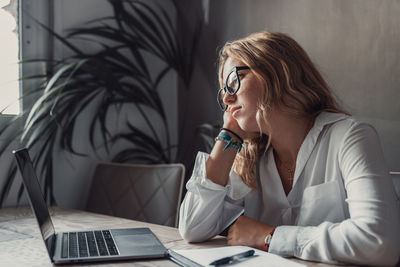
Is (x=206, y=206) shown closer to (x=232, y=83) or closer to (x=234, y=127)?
(x=234, y=127)

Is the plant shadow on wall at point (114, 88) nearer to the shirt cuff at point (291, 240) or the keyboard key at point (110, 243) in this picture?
the keyboard key at point (110, 243)

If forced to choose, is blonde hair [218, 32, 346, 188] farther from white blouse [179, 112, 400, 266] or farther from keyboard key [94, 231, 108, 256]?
keyboard key [94, 231, 108, 256]

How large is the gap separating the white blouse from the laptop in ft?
0.61

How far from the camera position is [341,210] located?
153cm

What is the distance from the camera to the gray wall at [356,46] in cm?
197

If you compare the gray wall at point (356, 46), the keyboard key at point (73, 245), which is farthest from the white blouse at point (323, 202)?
the gray wall at point (356, 46)

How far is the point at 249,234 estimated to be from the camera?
1396mm

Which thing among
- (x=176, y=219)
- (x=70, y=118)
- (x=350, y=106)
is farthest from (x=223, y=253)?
(x=70, y=118)

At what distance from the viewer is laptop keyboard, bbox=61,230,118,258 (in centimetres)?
125

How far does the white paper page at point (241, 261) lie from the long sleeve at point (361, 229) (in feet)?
0.30

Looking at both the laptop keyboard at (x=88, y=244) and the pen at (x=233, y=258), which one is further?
the laptop keyboard at (x=88, y=244)

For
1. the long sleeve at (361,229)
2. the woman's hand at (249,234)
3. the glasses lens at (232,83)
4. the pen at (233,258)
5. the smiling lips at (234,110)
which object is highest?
the glasses lens at (232,83)

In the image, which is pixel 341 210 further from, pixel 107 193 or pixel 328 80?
pixel 107 193

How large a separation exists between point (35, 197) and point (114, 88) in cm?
137
